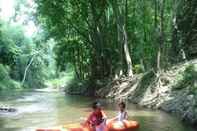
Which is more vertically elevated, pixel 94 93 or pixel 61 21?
pixel 61 21

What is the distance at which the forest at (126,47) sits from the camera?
23375 millimetres

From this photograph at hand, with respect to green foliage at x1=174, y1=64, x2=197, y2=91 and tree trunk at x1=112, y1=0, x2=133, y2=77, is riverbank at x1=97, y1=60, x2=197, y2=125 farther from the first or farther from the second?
tree trunk at x1=112, y1=0, x2=133, y2=77

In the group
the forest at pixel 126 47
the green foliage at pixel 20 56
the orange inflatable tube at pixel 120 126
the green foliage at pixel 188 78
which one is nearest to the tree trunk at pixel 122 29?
the forest at pixel 126 47

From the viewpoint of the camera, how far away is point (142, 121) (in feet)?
59.6

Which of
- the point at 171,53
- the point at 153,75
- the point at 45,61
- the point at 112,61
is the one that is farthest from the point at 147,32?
the point at 45,61

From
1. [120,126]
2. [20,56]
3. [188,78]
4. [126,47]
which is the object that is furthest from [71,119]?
[20,56]

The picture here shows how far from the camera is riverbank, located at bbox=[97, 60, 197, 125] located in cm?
1847

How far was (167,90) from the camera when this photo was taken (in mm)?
22828

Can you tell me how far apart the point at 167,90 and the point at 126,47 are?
896 centimetres

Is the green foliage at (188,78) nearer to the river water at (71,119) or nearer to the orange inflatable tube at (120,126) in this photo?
the river water at (71,119)

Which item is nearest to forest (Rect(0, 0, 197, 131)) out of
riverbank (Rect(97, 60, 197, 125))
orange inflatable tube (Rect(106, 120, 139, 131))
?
riverbank (Rect(97, 60, 197, 125))

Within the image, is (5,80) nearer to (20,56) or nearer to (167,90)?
(20,56)

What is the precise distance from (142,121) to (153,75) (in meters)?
8.06

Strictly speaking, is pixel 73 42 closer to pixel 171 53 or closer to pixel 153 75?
pixel 171 53
